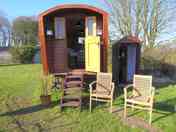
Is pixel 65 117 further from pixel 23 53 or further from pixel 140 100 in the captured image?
pixel 23 53

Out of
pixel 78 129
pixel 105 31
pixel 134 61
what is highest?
pixel 105 31

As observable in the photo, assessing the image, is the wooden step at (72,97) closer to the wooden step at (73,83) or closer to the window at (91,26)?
the wooden step at (73,83)

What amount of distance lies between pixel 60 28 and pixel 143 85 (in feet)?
12.7

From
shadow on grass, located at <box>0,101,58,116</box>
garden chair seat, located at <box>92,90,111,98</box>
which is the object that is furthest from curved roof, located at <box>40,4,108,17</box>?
shadow on grass, located at <box>0,101,58,116</box>

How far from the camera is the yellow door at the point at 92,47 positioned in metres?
7.35

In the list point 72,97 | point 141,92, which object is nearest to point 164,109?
point 141,92

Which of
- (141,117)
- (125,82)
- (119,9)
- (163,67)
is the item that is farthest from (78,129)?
(119,9)

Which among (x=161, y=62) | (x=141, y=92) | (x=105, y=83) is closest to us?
(x=141, y=92)

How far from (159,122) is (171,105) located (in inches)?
57.2

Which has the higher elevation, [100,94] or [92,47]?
[92,47]

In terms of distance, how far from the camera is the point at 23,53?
20.7 m

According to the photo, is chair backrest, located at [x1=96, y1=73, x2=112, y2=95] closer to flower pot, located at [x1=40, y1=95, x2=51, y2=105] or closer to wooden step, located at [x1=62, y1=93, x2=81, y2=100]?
wooden step, located at [x1=62, y1=93, x2=81, y2=100]

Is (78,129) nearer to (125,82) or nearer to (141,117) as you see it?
(141,117)

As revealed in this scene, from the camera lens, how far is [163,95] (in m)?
7.21
